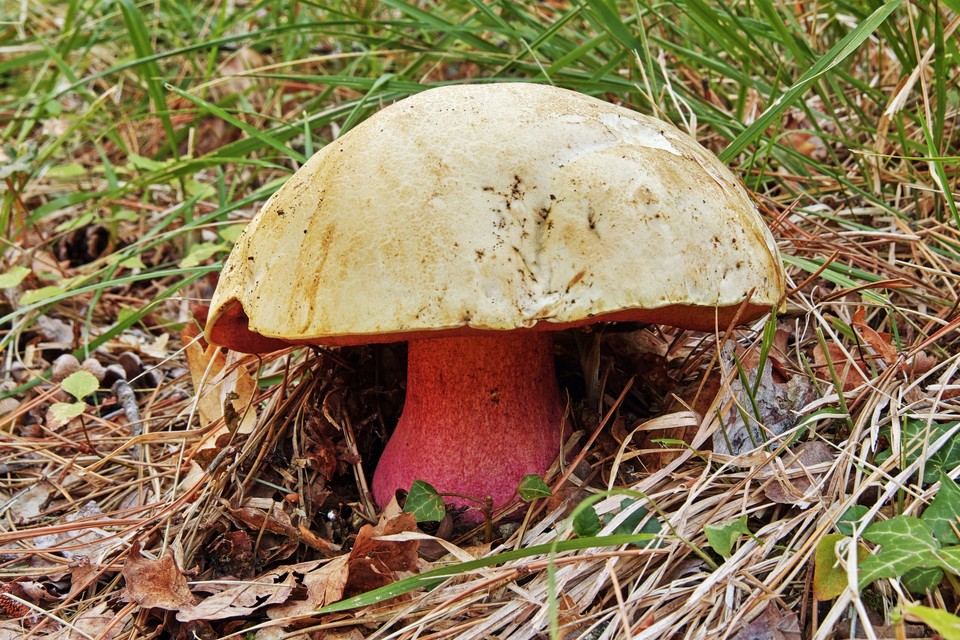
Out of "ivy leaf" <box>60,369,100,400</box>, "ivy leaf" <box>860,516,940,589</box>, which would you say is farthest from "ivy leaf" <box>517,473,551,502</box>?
"ivy leaf" <box>60,369,100,400</box>

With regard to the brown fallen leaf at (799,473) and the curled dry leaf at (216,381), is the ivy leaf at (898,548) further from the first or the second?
the curled dry leaf at (216,381)

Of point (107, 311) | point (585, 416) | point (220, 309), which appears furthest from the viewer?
point (107, 311)

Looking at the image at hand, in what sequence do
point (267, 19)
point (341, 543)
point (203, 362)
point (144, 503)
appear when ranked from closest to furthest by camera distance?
1. point (341, 543)
2. point (144, 503)
3. point (203, 362)
4. point (267, 19)

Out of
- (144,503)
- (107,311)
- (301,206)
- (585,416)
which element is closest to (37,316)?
(107,311)

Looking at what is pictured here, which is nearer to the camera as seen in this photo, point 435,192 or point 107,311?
point 435,192

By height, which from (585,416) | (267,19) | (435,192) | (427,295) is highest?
(267,19)

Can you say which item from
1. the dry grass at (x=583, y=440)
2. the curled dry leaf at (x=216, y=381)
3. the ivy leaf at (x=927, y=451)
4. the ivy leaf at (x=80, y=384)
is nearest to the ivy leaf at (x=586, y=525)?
the dry grass at (x=583, y=440)

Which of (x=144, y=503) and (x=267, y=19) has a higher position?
(x=267, y=19)

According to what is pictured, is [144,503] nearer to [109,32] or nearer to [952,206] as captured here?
[952,206]
